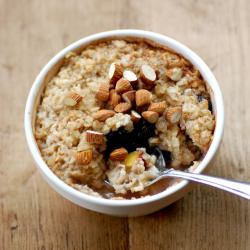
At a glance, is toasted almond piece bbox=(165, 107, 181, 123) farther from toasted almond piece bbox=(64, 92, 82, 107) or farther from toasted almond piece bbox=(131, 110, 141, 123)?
toasted almond piece bbox=(64, 92, 82, 107)

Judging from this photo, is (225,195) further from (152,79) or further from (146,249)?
(152,79)

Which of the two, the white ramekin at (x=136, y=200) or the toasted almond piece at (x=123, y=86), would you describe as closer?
the white ramekin at (x=136, y=200)

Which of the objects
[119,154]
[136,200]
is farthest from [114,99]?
[136,200]

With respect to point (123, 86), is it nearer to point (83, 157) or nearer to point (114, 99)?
point (114, 99)

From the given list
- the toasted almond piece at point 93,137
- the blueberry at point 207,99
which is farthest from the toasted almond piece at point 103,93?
the blueberry at point 207,99

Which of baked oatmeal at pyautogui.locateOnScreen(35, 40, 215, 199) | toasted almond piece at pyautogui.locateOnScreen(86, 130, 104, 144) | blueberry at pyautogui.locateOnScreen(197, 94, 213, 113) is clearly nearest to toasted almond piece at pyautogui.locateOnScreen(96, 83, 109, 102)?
baked oatmeal at pyautogui.locateOnScreen(35, 40, 215, 199)

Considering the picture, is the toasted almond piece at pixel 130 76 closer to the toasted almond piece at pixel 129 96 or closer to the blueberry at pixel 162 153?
the toasted almond piece at pixel 129 96

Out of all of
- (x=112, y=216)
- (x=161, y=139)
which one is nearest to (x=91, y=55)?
(x=161, y=139)
